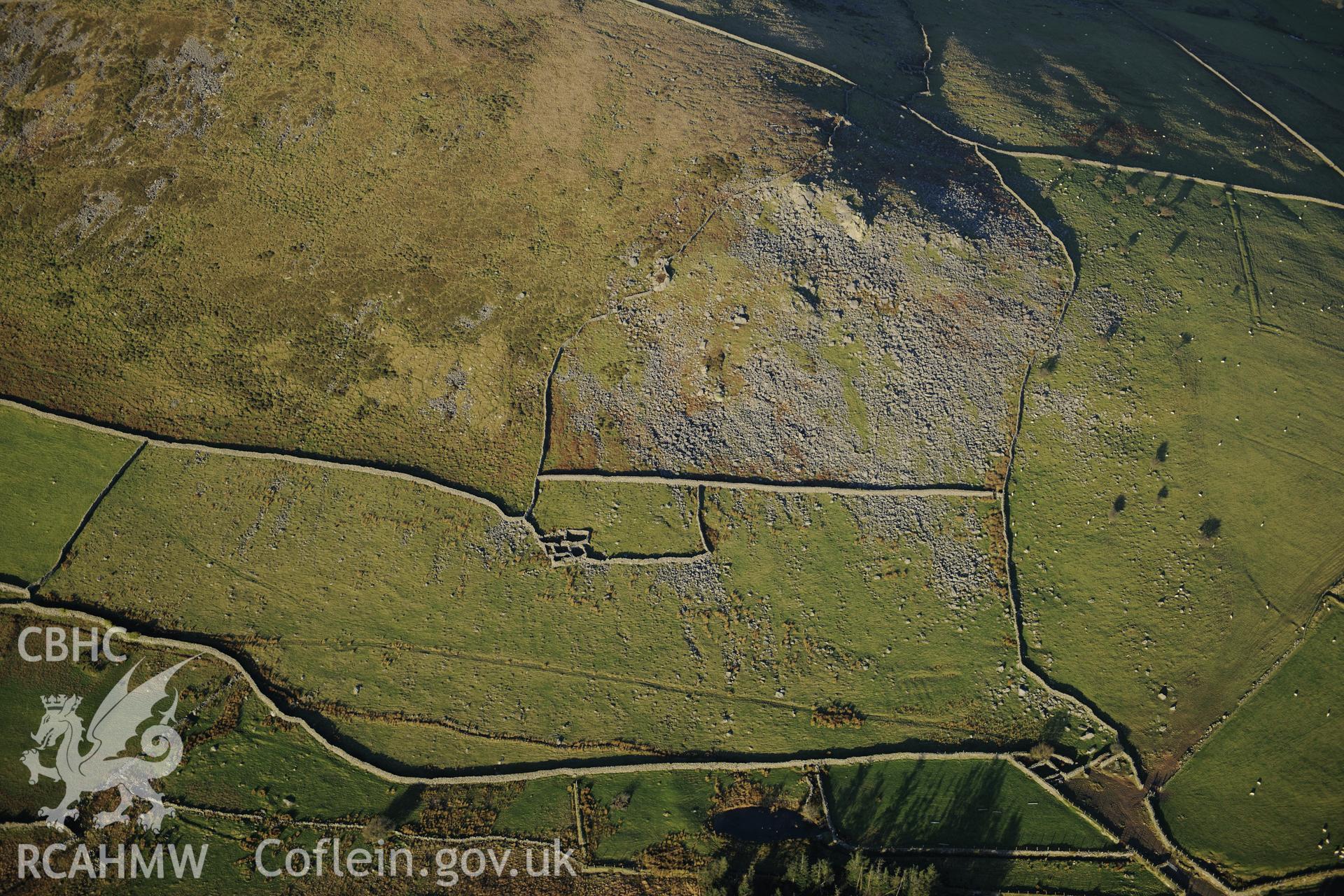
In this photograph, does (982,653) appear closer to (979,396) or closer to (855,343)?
(979,396)

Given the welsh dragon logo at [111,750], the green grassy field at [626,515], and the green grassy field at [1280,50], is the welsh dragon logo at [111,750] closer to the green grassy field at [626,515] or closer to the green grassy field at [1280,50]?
the green grassy field at [626,515]

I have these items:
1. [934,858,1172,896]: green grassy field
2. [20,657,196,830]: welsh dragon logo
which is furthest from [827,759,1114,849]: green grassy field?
[20,657,196,830]: welsh dragon logo

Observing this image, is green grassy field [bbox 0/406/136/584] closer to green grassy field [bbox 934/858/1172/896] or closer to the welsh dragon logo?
the welsh dragon logo

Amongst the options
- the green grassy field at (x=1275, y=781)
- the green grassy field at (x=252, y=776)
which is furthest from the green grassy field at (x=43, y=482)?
the green grassy field at (x=1275, y=781)

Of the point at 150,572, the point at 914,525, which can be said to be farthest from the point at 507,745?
the point at 914,525

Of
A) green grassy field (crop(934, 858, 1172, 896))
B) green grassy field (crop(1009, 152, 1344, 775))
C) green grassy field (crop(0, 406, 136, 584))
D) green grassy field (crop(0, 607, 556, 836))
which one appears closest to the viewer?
green grassy field (crop(934, 858, 1172, 896))

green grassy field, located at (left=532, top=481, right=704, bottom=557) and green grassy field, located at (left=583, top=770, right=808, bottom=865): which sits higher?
green grassy field, located at (left=532, top=481, right=704, bottom=557)
